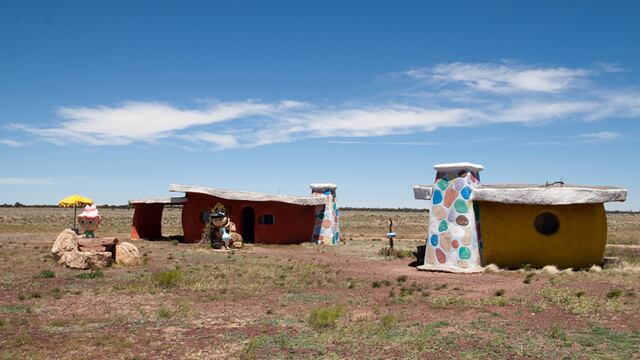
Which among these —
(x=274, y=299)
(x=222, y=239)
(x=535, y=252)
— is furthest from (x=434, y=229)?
(x=222, y=239)

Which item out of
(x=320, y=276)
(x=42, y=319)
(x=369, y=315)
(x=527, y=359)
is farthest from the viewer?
(x=320, y=276)

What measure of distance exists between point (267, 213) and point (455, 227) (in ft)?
45.4

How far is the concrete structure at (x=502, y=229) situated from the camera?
20469 millimetres

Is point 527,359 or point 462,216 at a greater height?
point 462,216

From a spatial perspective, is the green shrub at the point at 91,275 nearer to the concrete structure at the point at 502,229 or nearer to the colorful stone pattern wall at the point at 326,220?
the concrete structure at the point at 502,229

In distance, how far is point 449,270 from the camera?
20.3 m

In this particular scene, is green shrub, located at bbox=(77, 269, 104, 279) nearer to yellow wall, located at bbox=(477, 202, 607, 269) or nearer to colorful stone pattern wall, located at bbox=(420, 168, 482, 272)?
colorful stone pattern wall, located at bbox=(420, 168, 482, 272)

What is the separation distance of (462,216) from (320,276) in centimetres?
578

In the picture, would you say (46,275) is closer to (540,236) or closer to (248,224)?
(248,224)

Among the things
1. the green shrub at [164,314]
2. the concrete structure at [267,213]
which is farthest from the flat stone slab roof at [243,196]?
the green shrub at [164,314]

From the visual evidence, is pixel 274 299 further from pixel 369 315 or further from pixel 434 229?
pixel 434 229

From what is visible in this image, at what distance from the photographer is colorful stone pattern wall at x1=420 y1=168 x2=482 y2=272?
2045 cm

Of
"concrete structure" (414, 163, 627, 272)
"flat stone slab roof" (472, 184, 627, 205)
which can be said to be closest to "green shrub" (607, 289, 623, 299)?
"flat stone slab roof" (472, 184, 627, 205)

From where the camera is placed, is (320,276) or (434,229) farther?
(434,229)
